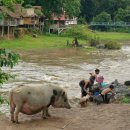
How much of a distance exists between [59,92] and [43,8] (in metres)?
59.0

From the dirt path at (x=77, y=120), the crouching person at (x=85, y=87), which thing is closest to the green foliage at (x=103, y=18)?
the crouching person at (x=85, y=87)

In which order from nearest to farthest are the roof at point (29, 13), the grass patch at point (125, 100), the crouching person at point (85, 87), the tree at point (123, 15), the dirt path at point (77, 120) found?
the dirt path at point (77, 120) < the grass patch at point (125, 100) < the crouching person at point (85, 87) < the roof at point (29, 13) < the tree at point (123, 15)

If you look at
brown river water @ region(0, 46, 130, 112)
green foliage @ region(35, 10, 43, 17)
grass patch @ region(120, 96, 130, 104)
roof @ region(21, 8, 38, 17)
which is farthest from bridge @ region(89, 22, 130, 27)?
grass patch @ region(120, 96, 130, 104)

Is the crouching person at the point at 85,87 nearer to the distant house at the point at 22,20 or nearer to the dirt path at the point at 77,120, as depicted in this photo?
the dirt path at the point at 77,120

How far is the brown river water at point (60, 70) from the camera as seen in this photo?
970 inches

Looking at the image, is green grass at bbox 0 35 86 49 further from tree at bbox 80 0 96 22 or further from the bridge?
tree at bbox 80 0 96 22

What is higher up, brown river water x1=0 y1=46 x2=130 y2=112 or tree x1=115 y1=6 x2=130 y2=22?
tree x1=115 y1=6 x2=130 y2=22

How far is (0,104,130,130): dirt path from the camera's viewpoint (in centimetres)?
1179

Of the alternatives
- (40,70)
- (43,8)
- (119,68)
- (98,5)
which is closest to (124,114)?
(40,70)

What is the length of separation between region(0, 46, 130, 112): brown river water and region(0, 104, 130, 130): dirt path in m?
3.20

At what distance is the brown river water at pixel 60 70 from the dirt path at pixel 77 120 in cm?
320

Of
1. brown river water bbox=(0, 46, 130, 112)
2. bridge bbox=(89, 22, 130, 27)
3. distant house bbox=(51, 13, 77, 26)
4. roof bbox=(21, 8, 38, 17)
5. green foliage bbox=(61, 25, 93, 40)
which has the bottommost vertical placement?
brown river water bbox=(0, 46, 130, 112)

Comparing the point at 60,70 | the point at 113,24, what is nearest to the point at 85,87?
the point at 60,70

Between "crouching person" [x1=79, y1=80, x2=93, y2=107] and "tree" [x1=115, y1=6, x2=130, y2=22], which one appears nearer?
"crouching person" [x1=79, y1=80, x2=93, y2=107]
